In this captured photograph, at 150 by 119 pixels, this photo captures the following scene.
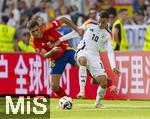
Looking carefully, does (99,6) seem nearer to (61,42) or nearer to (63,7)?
(63,7)

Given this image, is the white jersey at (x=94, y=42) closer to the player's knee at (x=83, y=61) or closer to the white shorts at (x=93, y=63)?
the white shorts at (x=93, y=63)

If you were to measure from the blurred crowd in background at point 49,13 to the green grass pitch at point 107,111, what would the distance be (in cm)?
555

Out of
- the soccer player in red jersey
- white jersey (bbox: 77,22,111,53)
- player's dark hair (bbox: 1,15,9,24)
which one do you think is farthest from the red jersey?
player's dark hair (bbox: 1,15,9,24)

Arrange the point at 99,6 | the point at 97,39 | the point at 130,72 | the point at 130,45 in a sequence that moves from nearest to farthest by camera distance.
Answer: the point at 97,39
the point at 130,72
the point at 130,45
the point at 99,6

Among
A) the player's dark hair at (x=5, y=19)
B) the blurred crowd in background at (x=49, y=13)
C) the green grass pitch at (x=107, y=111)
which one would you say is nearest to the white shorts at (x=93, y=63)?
the green grass pitch at (x=107, y=111)

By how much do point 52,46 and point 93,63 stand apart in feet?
3.25

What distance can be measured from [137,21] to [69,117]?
1101cm

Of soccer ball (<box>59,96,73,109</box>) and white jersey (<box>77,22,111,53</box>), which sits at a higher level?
white jersey (<box>77,22,111,53</box>)

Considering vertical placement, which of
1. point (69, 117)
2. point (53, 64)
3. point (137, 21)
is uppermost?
point (137, 21)

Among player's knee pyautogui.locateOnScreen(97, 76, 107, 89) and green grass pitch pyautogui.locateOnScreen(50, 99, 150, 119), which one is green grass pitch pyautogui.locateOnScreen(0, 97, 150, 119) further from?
player's knee pyautogui.locateOnScreen(97, 76, 107, 89)

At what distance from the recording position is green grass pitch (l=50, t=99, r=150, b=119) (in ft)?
54.2

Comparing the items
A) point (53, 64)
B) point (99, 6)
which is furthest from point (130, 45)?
point (53, 64)

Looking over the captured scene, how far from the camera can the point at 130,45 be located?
86.2 feet

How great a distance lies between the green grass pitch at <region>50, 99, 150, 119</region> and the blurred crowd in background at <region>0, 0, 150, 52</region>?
219 inches
